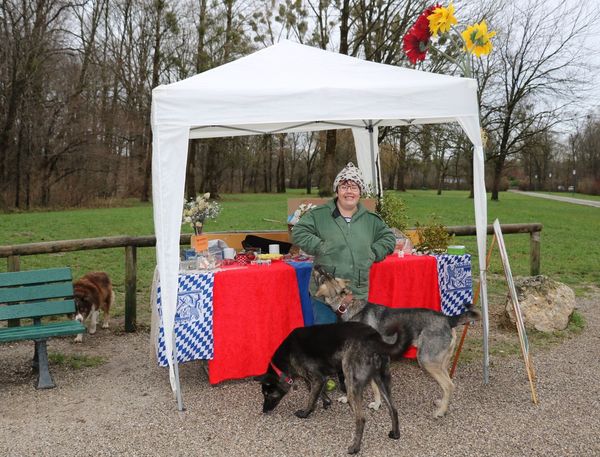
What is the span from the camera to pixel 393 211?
261 inches

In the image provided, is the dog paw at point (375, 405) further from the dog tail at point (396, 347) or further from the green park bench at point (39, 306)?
the green park bench at point (39, 306)

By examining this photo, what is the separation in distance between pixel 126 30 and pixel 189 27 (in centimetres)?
471

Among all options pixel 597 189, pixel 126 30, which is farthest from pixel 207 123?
pixel 597 189

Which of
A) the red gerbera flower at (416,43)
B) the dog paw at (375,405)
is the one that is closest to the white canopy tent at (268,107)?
the red gerbera flower at (416,43)

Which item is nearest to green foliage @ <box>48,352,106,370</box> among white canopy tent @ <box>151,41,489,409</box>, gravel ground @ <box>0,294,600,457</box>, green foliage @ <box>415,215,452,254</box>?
gravel ground @ <box>0,294,600,457</box>

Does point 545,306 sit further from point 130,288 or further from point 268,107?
point 130,288

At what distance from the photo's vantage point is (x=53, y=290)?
554 centimetres

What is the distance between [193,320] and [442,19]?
358 cm

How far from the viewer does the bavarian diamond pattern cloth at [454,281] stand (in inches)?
233

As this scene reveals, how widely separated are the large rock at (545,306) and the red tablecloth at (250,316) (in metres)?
3.13

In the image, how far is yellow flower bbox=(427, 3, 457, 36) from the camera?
4953 millimetres

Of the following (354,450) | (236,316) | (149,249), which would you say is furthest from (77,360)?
(149,249)

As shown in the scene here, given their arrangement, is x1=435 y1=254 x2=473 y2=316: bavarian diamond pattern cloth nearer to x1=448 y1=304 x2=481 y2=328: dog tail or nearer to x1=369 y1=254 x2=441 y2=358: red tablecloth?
x1=369 y1=254 x2=441 y2=358: red tablecloth

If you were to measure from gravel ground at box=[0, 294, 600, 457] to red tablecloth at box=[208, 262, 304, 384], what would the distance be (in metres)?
0.23
